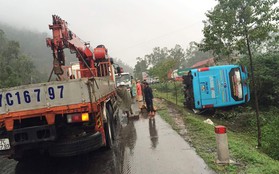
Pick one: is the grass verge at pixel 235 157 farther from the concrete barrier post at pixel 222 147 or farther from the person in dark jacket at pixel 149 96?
the person in dark jacket at pixel 149 96

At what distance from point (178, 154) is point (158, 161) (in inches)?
24.7

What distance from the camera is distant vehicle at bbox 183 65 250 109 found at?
12.9 m

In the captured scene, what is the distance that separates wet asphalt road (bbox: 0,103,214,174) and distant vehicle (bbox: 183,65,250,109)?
182 inches

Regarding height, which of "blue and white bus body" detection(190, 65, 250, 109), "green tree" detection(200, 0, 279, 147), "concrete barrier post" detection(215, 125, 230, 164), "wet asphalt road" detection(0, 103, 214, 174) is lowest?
"wet asphalt road" detection(0, 103, 214, 174)

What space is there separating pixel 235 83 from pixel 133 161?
26.9 ft

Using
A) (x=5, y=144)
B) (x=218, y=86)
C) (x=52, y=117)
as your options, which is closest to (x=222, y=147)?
Answer: (x=52, y=117)

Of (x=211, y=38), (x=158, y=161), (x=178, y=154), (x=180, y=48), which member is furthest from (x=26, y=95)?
(x=180, y=48)

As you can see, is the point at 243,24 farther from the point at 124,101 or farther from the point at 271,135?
the point at 124,101

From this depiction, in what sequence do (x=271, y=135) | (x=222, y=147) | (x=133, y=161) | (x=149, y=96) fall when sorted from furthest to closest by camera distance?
1. (x=149, y=96)
2. (x=271, y=135)
3. (x=133, y=161)
4. (x=222, y=147)

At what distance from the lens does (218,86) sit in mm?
12945

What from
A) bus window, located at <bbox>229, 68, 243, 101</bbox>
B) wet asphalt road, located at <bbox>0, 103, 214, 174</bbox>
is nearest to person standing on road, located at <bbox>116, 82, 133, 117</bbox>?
wet asphalt road, located at <bbox>0, 103, 214, 174</bbox>

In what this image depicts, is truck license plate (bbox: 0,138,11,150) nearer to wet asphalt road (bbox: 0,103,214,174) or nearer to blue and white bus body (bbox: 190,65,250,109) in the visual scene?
wet asphalt road (bbox: 0,103,214,174)

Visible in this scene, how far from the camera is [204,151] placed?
6590 mm

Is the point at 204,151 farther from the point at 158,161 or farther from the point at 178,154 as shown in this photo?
the point at 158,161
